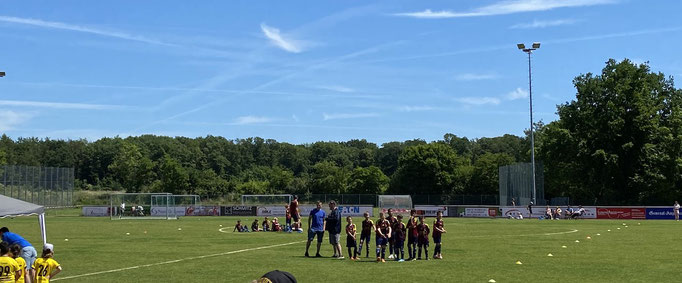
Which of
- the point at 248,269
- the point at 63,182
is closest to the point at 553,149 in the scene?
the point at 63,182

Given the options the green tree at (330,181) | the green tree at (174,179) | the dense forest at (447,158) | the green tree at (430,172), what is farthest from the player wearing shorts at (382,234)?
the green tree at (330,181)

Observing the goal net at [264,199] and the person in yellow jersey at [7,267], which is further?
the goal net at [264,199]

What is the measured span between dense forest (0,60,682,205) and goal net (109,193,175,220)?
3204cm

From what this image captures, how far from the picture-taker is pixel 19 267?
37.5ft

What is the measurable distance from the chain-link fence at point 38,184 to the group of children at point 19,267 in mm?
61694

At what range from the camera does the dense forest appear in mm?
72250

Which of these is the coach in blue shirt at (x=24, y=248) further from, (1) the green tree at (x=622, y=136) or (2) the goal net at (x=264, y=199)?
(1) the green tree at (x=622, y=136)

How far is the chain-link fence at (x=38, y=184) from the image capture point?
68.6 m

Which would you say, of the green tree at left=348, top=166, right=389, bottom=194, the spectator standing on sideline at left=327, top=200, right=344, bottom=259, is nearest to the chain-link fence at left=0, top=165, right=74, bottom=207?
the spectator standing on sideline at left=327, top=200, right=344, bottom=259

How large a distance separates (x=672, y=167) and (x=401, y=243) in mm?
56997

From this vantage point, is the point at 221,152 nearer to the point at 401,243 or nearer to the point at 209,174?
the point at 209,174

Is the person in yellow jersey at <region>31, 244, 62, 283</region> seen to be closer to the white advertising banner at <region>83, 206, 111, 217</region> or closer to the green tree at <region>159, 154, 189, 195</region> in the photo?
the white advertising banner at <region>83, 206, 111, 217</region>

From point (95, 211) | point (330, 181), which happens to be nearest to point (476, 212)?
point (95, 211)

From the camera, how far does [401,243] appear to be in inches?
862
